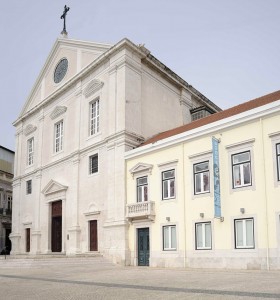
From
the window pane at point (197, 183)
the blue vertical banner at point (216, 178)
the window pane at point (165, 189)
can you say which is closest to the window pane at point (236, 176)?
the blue vertical banner at point (216, 178)

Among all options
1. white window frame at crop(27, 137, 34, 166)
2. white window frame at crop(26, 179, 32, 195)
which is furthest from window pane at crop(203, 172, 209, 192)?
white window frame at crop(27, 137, 34, 166)

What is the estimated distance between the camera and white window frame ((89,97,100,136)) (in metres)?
30.7

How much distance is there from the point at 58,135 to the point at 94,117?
575 centimetres

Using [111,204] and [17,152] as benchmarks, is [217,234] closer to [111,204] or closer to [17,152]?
[111,204]

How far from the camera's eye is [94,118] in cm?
3117

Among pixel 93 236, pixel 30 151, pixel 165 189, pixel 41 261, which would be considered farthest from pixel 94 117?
pixel 41 261

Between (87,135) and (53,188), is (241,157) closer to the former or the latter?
(87,135)

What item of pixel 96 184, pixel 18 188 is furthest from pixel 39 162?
pixel 96 184

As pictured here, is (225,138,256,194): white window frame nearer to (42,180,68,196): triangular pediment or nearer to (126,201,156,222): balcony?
(126,201,156,222): balcony

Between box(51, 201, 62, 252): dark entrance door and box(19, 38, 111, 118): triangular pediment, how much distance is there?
9.79 m

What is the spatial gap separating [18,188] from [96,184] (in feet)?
45.6

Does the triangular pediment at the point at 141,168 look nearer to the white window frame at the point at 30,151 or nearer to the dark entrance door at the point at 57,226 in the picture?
the dark entrance door at the point at 57,226

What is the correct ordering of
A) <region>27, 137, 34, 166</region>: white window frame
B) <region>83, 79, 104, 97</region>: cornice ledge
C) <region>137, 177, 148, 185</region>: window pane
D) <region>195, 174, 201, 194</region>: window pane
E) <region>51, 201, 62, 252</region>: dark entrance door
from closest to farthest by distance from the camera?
1. <region>195, 174, 201, 194</region>: window pane
2. <region>137, 177, 148, 185</region>: window pane
3. <region>83, 79, 104, 97</region>: cornice ledge
4. <region>51, 201, 62, 252</region>: dark entrance door
5. <region>27, 137, 34, 166</region>: white window frame

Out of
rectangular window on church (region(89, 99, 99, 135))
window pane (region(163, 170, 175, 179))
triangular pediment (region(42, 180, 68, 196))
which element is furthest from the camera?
triangular pediment (region(42, 180, 68, 196))
